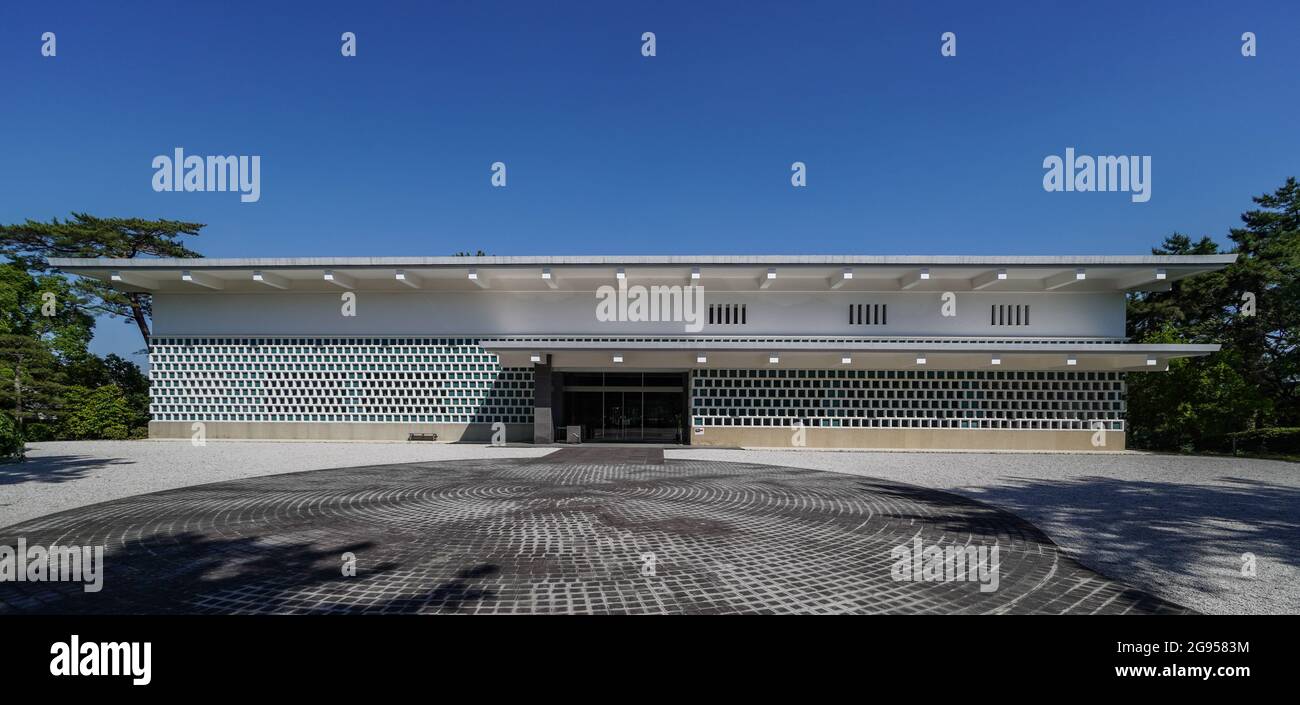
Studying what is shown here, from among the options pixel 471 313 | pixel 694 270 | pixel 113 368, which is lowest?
pixel 113 368

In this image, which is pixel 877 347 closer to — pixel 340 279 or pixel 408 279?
pixel 408 279

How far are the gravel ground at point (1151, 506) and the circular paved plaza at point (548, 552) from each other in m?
0.56

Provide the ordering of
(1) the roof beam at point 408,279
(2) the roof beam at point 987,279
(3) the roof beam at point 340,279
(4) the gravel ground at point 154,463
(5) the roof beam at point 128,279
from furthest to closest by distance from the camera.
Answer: (5) the roof beam at point 128,279, (1) the roof beam at point 408,279, (3) the roof beam at point 340,279, (2) the roof beam at point 987,279, (4) the gravel ground at point 154,463

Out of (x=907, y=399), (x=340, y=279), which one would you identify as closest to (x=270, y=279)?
(x=340, y=279)

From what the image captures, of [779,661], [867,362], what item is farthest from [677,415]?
[779,661]

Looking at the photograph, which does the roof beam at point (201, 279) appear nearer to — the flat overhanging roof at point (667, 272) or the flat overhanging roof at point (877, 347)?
the flat overhanging roof at point (667, 272)

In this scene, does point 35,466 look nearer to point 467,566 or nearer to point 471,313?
point 471,313

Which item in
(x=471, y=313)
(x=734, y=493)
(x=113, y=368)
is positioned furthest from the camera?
(x=113, y=368)

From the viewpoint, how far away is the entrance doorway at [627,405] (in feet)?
62.0

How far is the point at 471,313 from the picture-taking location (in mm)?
19156

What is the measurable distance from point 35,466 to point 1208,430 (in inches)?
1310

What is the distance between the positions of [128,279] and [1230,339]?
141 ft

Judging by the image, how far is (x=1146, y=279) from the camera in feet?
57.0

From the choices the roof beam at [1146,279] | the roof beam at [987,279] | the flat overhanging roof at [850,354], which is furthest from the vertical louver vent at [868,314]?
the roof beam at [1146,279]
